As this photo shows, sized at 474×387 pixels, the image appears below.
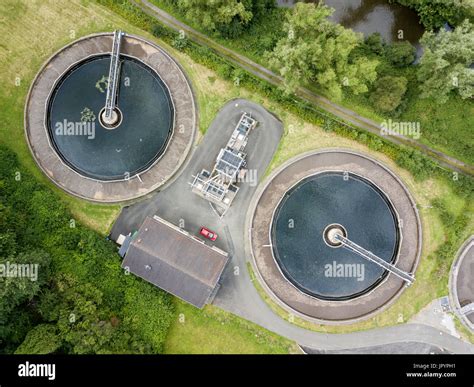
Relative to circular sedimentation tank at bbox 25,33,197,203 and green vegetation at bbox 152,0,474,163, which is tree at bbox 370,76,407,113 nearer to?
green vegetation at bbox 152,0,474,163

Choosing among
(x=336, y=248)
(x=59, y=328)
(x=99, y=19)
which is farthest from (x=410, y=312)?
(x=99, y=19)

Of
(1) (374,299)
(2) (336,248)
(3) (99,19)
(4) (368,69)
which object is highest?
(4) (368,69)

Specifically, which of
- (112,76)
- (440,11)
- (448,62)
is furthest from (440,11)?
(112,76)

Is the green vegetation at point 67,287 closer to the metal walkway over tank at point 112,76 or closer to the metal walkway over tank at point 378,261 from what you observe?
the metal walkway over tank at point 112,76

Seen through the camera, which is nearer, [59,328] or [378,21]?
[59,328]

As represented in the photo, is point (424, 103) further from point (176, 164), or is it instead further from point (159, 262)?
point (159, 262)

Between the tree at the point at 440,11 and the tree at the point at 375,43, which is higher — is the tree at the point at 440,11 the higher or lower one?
the higher one

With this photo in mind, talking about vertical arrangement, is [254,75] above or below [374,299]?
above

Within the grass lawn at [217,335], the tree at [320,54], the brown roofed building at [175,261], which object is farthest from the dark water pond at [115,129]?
the grass lawn at [217,335]
